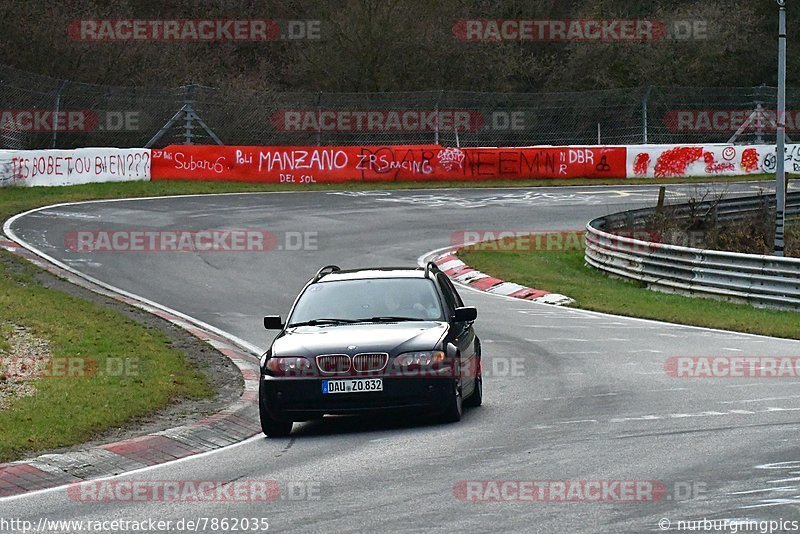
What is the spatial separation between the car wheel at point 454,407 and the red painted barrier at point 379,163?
96.1ft

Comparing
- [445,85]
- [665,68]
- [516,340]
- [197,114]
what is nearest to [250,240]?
[516,340]

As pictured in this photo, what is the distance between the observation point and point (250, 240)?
28641 millimetres

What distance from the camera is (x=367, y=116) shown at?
44312 millimetres

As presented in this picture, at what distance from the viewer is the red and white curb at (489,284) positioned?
22697 millimetres

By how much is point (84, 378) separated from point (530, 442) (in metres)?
5.50

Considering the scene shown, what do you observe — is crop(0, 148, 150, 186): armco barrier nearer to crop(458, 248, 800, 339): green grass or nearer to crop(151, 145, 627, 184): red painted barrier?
crop(151, 145, 627, 184): red painted barrier

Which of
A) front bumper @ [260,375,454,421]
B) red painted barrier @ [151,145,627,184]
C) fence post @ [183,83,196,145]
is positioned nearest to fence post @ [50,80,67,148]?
red painted barrier @ [151,145,627,184]

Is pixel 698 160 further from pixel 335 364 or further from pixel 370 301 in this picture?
pixel 335 364

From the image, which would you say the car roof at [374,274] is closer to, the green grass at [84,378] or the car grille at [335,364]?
the car grille at [335,364]

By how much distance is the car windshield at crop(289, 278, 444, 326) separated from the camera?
1250cm

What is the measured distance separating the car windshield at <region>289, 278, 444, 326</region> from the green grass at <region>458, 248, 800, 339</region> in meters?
7.45

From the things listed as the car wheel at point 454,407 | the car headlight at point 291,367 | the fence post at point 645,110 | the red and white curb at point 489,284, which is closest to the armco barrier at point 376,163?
the fence post at point 645,110

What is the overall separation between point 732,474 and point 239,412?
556 centimetres

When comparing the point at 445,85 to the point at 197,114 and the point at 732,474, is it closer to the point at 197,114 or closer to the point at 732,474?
the point at 197,114
